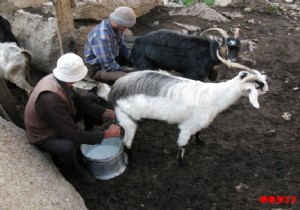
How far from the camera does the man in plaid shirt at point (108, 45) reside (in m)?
4.84

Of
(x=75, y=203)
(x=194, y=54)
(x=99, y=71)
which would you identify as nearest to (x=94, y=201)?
(x=75, y=203)

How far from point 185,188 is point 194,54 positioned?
192 cm

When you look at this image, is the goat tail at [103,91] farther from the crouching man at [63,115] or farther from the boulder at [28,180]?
the boulder at [28,180]

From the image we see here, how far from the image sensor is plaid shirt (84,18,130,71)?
4.95 m

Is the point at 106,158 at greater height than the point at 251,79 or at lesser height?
lesser

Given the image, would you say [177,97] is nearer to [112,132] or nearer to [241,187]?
[112,132]

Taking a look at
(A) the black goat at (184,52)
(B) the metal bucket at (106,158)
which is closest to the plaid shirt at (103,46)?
(A) the black goat at (184,52)

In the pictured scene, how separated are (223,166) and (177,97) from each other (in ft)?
3.54

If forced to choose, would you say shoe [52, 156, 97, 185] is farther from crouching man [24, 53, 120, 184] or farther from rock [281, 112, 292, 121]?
rock [281, 112, 292, 121]

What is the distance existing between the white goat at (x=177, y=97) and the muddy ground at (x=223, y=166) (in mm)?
352

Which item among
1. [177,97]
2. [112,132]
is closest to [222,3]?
[177,97]

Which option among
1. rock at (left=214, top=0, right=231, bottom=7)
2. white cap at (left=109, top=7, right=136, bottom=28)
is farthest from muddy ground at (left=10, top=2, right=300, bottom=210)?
rock at (left=214, top=0, right=231, bottom=7)

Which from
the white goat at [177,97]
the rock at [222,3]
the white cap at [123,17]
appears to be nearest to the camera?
the white goat at [177,97]

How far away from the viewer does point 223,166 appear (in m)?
4.50
